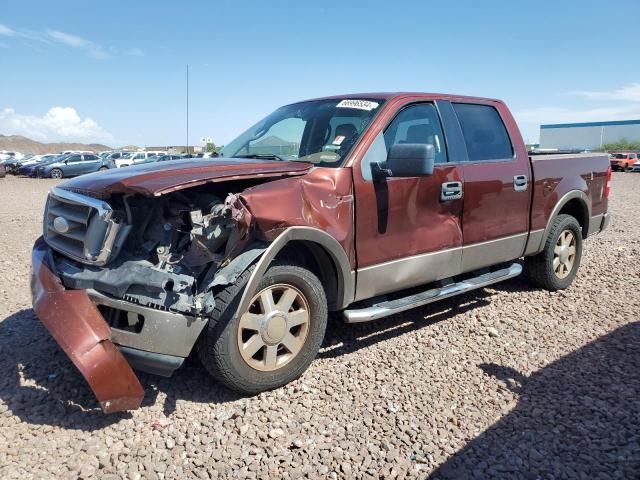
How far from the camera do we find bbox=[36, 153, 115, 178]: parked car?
30.2 metres

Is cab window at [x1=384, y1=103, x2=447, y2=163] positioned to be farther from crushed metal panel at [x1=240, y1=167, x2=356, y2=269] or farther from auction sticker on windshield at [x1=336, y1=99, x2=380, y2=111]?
crushed metal panel at [x1=240, y1=167, x2=356, y2=269]

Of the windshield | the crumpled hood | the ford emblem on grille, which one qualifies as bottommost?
the ford emblem on grille

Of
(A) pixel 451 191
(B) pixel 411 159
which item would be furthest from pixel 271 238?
(A) pixel 451 191

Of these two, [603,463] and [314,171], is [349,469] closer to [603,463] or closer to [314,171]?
[603,463]

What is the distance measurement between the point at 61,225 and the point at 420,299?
2.68m

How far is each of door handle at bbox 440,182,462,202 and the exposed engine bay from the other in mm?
1779

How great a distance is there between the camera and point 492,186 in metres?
4.63

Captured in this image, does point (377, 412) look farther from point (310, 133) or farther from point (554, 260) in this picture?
point (554, 260)

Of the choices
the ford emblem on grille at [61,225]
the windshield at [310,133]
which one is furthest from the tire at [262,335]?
the ford emblem on grille at [61,225]

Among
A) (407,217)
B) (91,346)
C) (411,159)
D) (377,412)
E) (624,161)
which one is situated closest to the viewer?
(91,346)

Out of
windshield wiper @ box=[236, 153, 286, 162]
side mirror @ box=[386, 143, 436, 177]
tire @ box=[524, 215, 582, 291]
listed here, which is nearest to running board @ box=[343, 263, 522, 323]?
tire @ box=[524, 215, 582, 291]

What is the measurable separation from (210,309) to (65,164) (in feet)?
105

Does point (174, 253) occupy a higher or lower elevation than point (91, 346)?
higher

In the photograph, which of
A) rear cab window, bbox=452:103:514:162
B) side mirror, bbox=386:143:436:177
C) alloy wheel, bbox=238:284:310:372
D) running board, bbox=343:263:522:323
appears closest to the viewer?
alloy wheel, bbox=238:284:310:372
